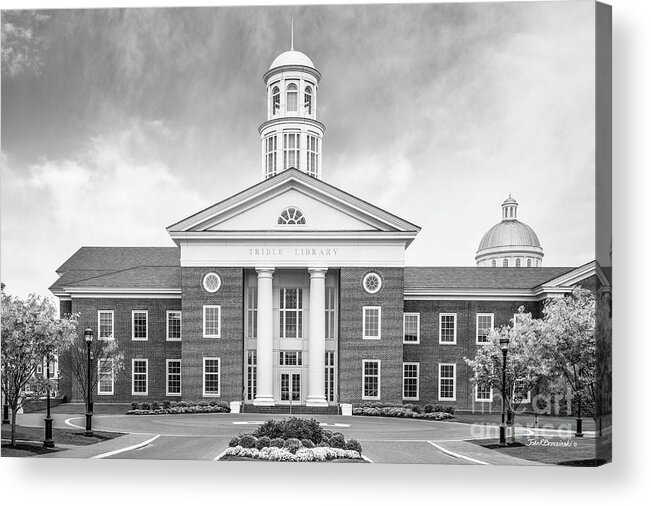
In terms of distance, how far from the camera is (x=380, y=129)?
24469 millimetres

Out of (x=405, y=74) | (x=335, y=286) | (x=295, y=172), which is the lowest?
(x=335, y=286)

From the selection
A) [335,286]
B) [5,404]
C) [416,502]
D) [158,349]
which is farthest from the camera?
[335,286]

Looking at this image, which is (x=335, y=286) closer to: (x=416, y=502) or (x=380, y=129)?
(x=380, y=129)

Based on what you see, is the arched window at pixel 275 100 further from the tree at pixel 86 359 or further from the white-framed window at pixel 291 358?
the tree at pixel 86 359

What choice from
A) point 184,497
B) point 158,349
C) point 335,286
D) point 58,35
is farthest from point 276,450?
point 58,35

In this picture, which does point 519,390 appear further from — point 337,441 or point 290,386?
point 290,386

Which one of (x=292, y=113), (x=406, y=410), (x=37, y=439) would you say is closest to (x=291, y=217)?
(x=292, y=113)

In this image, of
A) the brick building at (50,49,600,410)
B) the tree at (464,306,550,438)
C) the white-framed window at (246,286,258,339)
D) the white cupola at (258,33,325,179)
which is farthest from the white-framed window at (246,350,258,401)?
the tree at (464,306,550,438)

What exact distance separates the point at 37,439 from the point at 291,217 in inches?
394

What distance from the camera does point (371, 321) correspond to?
2938 centimetres

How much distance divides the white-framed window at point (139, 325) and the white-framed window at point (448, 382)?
8.74 meters

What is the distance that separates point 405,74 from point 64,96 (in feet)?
29.8

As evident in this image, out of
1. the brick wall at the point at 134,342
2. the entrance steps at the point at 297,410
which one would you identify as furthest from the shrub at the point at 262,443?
the brick wall at the point at 134,342

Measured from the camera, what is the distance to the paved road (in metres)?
23.0
